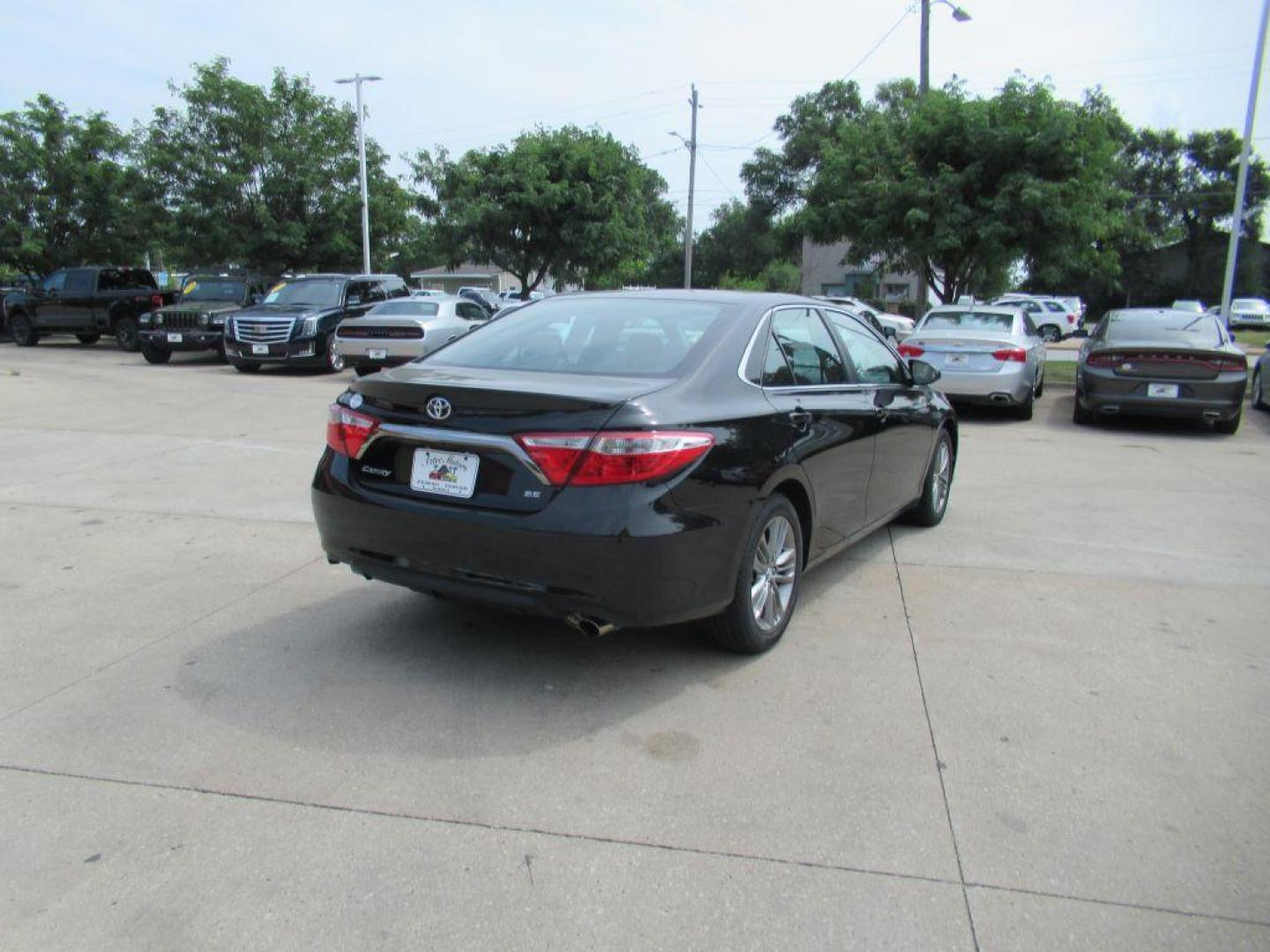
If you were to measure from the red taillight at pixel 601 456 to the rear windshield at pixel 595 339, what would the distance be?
513mm

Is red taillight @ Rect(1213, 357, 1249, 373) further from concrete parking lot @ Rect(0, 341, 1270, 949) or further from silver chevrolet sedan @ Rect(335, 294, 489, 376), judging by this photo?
silver chevrolet sedan @ Rect(335, 294, 489, 376)

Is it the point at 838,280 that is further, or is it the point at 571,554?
the point at 838,280

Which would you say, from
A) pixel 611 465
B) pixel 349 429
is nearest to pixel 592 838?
pixel 611 465

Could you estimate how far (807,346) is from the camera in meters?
4.80

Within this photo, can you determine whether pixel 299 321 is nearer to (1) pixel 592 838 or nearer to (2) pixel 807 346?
(2) pixel 807 346

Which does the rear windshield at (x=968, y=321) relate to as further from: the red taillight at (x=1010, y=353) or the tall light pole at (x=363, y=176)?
the tall light pole at (x=363, y=176)

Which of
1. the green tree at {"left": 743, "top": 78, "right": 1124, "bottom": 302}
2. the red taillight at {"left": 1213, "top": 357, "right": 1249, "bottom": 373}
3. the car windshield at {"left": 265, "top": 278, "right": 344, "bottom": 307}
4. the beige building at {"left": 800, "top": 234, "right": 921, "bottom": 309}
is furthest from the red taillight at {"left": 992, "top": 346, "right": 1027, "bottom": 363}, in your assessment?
the beige building at {"left": 800, "top": 234, "right": 921, "bottom": 309}

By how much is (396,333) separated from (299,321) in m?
2.27

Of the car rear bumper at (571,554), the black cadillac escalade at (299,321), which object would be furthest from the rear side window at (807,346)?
the black cadillac escalade at (299,321)

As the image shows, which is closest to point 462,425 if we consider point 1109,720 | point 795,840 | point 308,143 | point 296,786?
point 296,786

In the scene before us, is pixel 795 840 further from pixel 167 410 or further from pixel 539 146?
pixel 539 146

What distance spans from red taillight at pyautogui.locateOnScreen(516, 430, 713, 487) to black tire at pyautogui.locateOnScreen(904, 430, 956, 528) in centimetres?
316

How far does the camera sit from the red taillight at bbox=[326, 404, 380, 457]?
3.98 m

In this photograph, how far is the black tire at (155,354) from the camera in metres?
19.0
